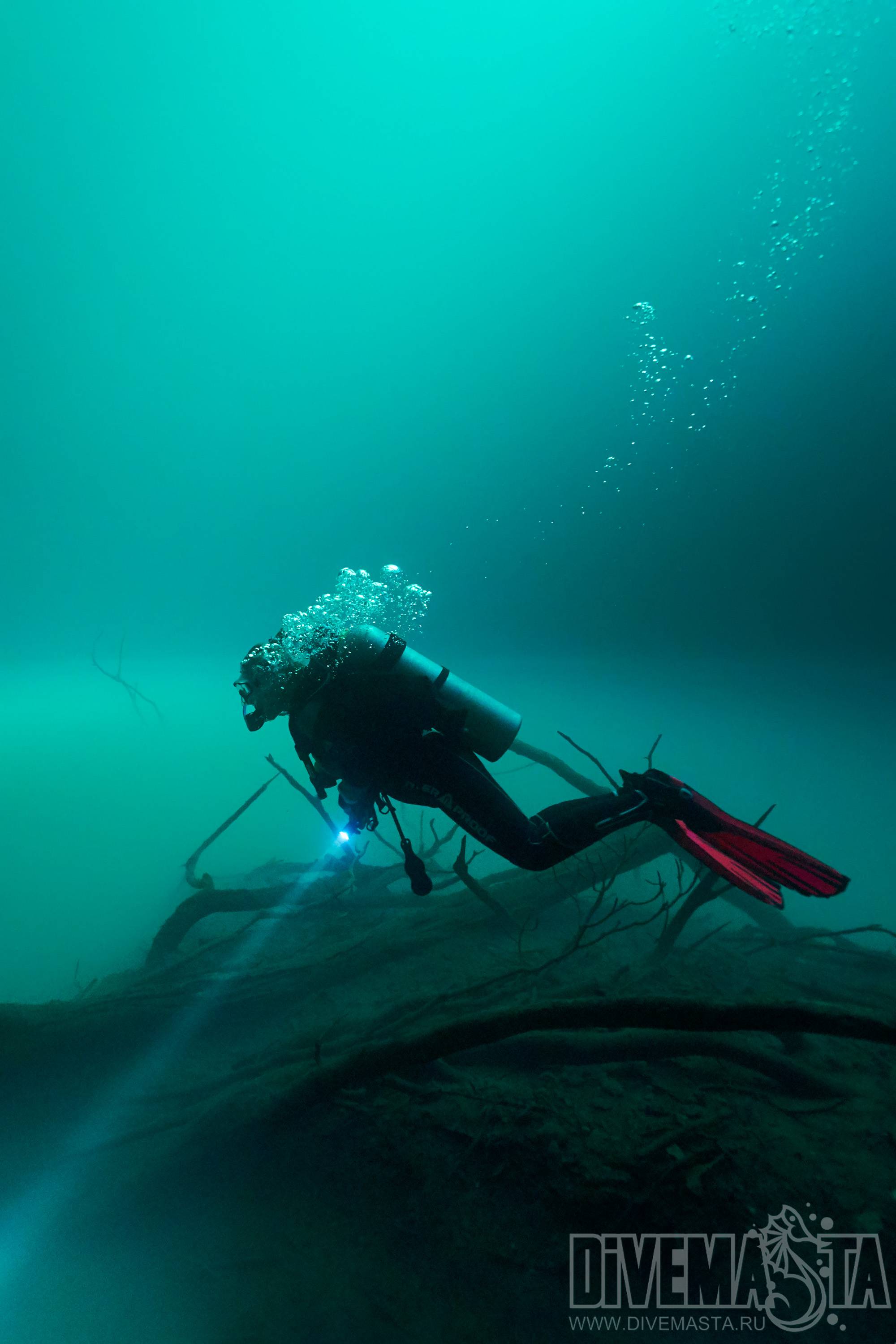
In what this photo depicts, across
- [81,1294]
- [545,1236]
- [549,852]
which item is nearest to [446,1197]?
[545,1236]

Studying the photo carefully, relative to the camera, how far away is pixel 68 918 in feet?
64.7

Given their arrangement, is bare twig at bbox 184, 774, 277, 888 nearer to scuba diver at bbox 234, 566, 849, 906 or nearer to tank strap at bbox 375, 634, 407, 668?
scuba diver at bbox 234, 566, 849, 906

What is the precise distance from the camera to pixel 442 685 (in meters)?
3.85

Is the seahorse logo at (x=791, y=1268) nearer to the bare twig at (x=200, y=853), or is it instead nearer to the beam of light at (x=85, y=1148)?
the beam of light at (x=85, y=1148)

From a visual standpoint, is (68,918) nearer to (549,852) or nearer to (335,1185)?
(335,1185)

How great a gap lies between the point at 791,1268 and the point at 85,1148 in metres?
5.12

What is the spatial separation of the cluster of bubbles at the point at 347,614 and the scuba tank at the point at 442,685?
186 mm

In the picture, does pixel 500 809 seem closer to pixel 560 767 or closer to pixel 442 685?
pixel 442 685

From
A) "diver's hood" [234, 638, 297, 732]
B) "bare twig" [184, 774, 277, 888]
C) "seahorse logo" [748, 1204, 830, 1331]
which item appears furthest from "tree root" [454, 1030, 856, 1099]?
"bare twig" [184, 774, 277, 888]

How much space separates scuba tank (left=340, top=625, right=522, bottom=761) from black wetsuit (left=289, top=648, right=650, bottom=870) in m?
0.07

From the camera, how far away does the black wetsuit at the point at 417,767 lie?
352 cm

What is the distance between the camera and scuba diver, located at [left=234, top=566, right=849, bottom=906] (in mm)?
3516

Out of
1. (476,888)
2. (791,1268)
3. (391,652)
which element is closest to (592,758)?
(476,888)

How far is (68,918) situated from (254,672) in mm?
23148
